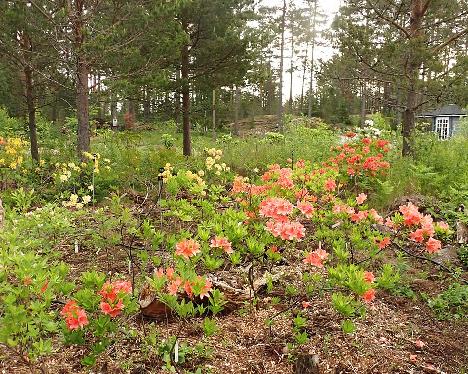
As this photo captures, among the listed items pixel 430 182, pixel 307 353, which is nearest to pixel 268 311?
pixel 307 353

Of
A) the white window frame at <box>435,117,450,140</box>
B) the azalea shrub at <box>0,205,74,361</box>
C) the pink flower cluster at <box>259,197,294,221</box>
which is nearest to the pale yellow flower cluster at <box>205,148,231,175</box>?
the pink flower cluster at <box>259,197,294,221</box>

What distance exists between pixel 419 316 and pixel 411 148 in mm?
5502

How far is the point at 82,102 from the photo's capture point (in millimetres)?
8648

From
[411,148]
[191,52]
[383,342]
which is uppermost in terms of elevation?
[191,52]

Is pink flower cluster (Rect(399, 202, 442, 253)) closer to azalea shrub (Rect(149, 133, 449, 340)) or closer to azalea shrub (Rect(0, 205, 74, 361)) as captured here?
azalea shrub (Rect(149, 133, 449, 340))

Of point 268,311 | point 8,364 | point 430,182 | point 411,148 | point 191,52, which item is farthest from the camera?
point 191,52

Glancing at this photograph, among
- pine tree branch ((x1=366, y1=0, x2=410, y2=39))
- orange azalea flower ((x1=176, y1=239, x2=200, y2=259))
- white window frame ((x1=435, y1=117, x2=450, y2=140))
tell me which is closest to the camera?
orange azalea flower ((x1=176, y1=239, x2=200, y2=259))

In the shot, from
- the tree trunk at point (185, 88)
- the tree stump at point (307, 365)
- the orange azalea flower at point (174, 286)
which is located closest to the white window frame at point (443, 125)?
the tree trunk at point (185, 88)

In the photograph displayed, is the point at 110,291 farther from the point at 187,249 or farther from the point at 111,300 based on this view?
the point at 187,249

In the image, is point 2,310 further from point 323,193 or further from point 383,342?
point 323,193

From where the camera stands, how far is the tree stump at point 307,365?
99.4 inches

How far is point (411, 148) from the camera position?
27.0 ft

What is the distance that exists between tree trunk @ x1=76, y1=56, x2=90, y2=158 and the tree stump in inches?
278

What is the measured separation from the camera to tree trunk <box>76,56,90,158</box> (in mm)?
8445
